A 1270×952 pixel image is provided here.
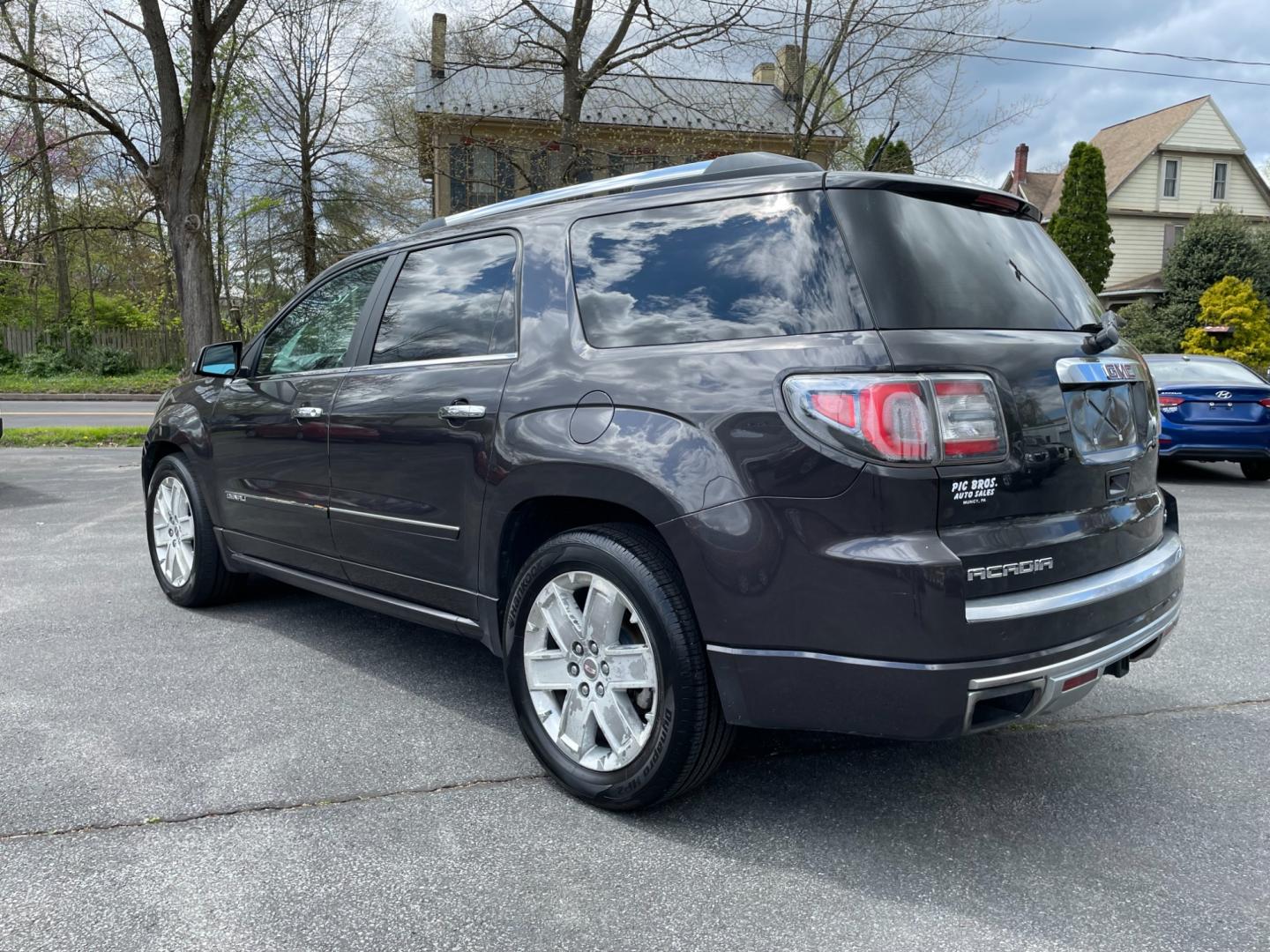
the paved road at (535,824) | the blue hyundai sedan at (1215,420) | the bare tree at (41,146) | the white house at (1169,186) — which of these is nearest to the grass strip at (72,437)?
the bare tree at (41,146)

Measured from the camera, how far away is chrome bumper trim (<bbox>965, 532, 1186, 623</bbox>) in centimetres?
232

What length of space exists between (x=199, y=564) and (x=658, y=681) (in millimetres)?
3146

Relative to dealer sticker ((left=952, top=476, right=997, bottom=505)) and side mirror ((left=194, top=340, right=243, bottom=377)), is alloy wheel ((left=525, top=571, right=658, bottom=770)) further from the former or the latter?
side mirror ((left=194, top=340, right=243, bottom=377))

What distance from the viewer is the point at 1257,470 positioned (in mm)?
10789

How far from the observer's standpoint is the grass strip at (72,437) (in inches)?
546

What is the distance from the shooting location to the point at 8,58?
49.5 ft

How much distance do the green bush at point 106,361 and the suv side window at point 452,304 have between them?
3057 centimetres

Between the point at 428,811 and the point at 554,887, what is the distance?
1.87ft

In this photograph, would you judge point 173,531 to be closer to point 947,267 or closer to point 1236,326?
point 947,267

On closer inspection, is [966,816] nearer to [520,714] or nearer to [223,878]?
[520,714]

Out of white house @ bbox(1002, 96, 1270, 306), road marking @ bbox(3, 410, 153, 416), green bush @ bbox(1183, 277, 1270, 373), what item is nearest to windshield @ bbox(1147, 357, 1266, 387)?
green bush @ bbox(1183, 277, 1270, 373)

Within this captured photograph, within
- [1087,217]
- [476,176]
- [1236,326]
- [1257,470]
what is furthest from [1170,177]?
[1257,470]

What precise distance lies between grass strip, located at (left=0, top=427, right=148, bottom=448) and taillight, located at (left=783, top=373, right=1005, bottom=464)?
13.8 m

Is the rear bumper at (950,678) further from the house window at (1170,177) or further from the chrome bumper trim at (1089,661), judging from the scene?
the house window at (1170,177)
